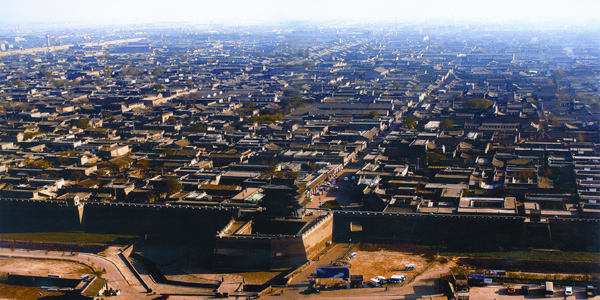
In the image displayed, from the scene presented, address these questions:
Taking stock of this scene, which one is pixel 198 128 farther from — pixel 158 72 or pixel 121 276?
pixel 158 72

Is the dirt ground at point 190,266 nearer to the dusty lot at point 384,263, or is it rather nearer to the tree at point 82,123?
the dusty lot at point 384,263

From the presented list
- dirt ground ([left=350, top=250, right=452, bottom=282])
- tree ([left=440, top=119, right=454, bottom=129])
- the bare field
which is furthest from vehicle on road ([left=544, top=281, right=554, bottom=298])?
tree ([left=440, top=119, right=454, bottom=129])

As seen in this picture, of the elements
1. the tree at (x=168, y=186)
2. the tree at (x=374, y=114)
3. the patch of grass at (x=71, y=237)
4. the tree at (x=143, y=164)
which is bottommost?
the tree at (x=374, y=114)

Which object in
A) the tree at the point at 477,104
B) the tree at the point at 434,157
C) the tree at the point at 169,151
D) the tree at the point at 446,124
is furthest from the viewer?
the tree at the point at 477,104

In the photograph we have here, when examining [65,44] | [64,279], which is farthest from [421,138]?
[65,44]

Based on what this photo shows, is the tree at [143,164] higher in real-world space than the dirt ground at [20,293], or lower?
higher

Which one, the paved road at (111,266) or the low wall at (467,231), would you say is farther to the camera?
the low wall at (467,231)

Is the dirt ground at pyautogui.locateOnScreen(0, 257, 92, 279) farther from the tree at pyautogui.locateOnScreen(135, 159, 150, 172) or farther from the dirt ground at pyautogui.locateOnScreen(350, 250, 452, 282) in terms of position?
the tree at pyautogui.locateOnScreen(135, 159, 150, 172)

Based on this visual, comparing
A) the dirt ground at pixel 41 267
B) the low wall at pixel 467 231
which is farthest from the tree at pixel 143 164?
the low wall at pixel 467 231
